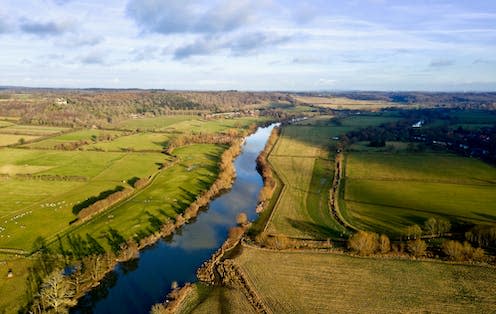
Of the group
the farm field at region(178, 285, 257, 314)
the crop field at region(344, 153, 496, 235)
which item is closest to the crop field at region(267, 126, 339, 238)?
the crop field at region(344, 153, 496, 235)

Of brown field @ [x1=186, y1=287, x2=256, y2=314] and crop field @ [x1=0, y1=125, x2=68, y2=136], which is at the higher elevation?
crop field @ [x1=0, y1=125, x2=68, y2=136]

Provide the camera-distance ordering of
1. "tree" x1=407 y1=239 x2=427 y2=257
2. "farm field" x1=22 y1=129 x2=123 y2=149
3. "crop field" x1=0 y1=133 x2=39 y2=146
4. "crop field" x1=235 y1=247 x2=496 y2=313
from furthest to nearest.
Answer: "crop field" x1=0 y1=133 x2=39 y2=146, "farm field" x1=22 y1=129 x2=123 y2=149, "tree" x1=407 y1=239 x2=427 y2=257, "crop field" x1=235 y1=247 x2=496 y2=313

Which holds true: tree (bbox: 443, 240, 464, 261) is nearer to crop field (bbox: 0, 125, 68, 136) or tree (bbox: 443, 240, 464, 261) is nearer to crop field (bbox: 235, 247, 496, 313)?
crop field (bbox: 235, 247, 496, 313)

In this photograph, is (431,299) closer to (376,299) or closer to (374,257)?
(376,299)

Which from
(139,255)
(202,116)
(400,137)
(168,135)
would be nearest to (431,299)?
(139,255)

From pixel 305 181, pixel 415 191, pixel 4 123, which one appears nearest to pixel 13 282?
pixel 305 181

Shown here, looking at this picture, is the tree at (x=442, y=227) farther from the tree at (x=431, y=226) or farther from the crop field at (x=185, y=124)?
the crop field at (x=185, y=124)

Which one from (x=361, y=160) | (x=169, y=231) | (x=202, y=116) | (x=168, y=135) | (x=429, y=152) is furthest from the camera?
(x=202, y=116)
